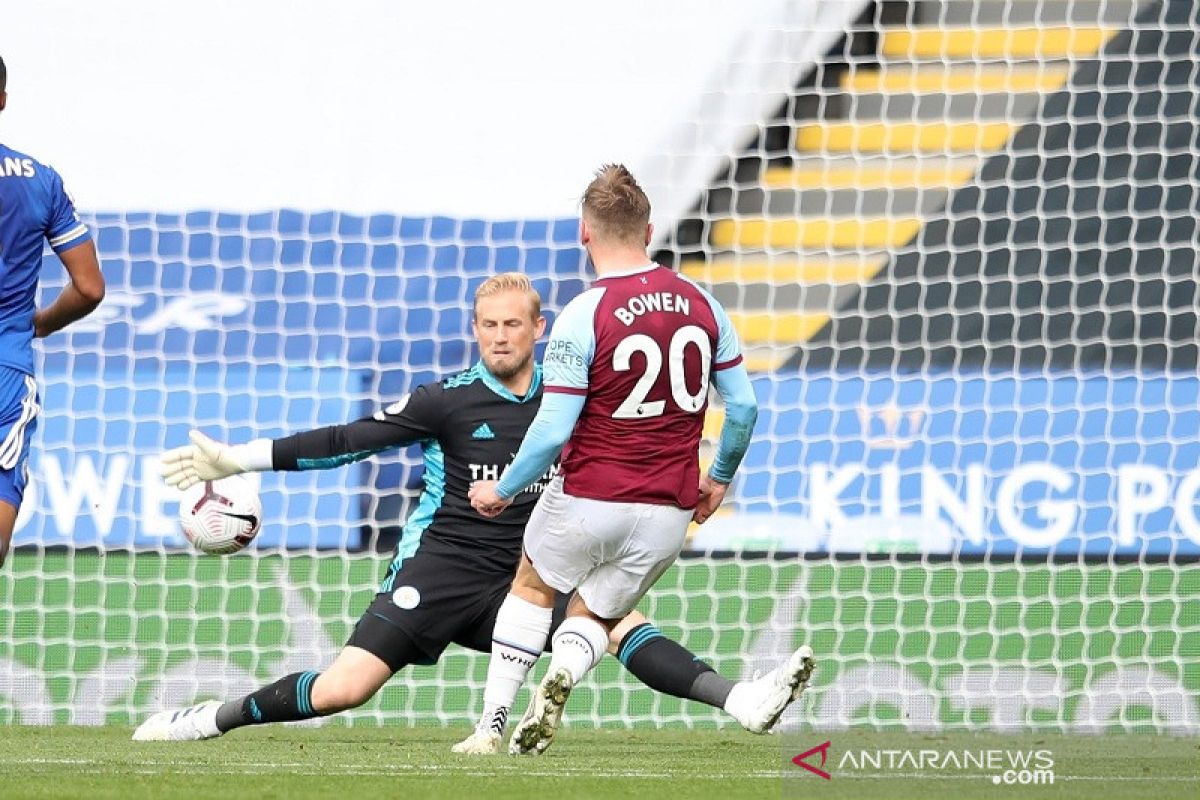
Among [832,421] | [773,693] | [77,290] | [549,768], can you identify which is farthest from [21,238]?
[832,421]

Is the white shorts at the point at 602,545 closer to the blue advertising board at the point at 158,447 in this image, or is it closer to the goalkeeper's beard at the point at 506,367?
the goalkeeper's beard at the point at 506,367

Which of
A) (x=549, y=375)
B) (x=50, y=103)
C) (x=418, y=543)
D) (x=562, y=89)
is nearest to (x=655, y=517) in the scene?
(x=549, y=375)

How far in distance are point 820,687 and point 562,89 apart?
767 cm

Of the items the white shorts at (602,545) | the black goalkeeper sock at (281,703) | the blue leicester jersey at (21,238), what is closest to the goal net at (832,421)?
the black goalkeeper sock at (281,703)

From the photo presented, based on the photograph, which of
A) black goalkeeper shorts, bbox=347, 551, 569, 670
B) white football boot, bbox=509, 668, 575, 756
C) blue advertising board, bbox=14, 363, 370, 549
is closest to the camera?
white football boot, bbox=509, 668, 575, 756

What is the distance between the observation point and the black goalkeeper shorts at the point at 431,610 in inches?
205

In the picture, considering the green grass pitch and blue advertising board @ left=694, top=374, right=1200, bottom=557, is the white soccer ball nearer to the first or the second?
the green grass pitch

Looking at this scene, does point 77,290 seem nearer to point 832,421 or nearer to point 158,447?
point 158,447

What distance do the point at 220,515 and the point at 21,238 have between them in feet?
3.44

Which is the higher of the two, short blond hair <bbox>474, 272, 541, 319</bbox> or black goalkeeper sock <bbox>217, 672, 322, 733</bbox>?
short blond hair <bbox>474, 272, 541, 319</bbox>

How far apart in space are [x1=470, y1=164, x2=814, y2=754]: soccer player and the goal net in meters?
2.22

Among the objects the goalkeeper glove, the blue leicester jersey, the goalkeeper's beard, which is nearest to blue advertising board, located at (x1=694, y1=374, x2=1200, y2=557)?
the goalkeeper's beard

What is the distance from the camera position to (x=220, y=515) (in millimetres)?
5223

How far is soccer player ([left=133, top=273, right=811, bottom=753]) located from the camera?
16.7 ft
